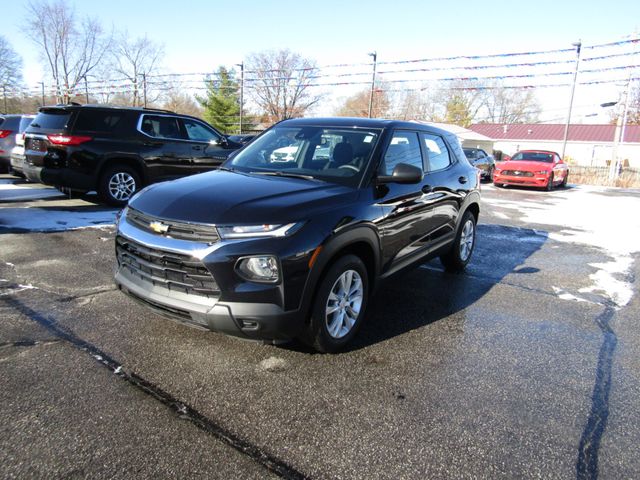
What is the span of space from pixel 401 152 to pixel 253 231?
1.94 m

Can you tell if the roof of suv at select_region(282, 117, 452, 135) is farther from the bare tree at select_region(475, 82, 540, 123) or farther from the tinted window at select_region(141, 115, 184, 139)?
the bare tree at select_region(475, 82, 540, 123)

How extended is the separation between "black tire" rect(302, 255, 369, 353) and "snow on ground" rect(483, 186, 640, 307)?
2.90m

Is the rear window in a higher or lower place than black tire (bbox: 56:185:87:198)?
higher

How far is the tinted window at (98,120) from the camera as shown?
7957mm

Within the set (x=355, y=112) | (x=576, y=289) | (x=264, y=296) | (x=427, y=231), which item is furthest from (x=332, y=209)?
(x=355, y=112)

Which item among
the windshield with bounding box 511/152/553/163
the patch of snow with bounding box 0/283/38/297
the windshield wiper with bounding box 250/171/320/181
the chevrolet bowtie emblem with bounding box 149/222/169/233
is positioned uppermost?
the windshield with bounding box 511/152/553/163

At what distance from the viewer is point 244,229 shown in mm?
2896

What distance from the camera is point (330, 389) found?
298 cm

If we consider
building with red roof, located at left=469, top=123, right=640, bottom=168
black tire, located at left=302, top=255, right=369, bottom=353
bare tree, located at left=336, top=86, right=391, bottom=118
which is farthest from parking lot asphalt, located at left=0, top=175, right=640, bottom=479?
building with red roof, located at left=469, top=123, right=640, bottom=168

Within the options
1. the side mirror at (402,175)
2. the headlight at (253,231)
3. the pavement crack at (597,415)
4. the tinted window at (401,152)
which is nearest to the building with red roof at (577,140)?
the tinted window at (401,152)

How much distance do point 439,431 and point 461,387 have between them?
57 centimetres

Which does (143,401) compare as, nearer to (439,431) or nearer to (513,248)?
(439,431)

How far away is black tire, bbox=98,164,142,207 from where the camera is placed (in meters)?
8.31

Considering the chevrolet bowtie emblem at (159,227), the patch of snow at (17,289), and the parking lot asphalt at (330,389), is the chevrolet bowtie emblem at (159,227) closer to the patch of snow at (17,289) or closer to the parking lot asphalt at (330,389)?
the parking lot asphalt at (330,389)
